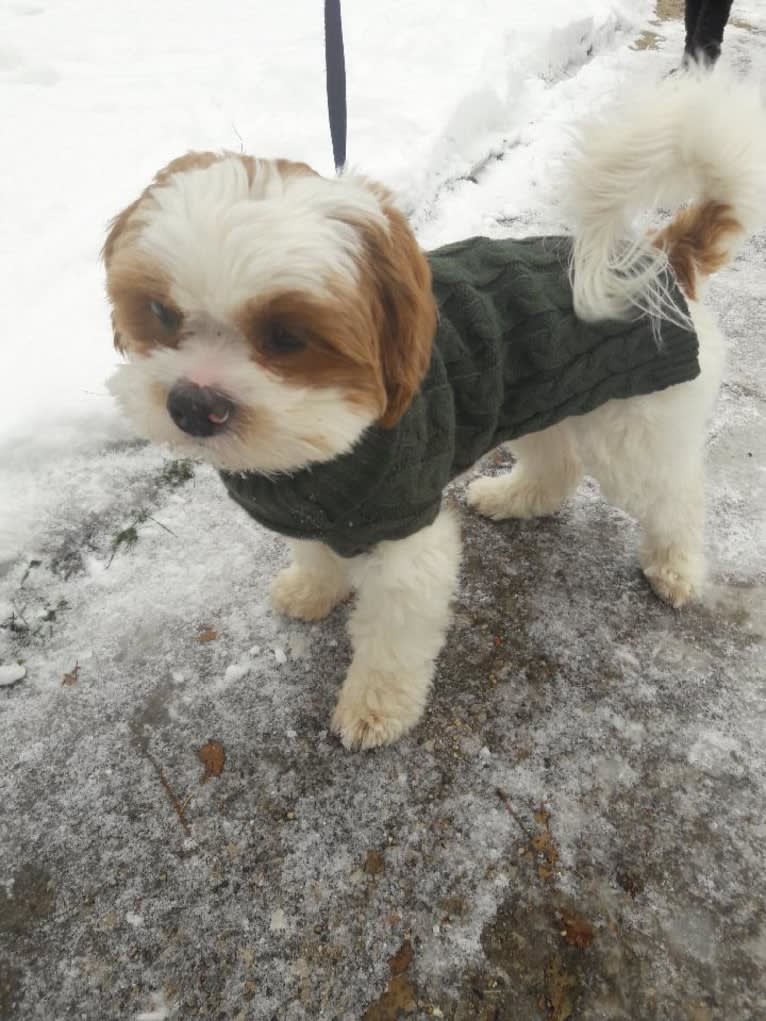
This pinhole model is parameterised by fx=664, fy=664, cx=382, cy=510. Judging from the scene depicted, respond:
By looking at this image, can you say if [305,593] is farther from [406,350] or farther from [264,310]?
[264,310]

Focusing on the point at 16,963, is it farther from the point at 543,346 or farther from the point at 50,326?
the point at 50,326

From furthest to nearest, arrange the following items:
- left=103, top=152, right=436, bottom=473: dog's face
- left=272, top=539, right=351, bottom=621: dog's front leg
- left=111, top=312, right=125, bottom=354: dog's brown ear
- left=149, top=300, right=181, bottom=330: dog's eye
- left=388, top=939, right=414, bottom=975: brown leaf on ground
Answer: left=272, top=539, right=351, bottom=621: dog's front leg → left=388, top=939, right=414, bottom=975: brown leaf on ground → left=111, top=312, right=125, bottom=354: dog's brown ear → left=149, top=300, right=181, bottom=330: dog's eye → left=103, top=152, right=436, bottom=473: dog's face

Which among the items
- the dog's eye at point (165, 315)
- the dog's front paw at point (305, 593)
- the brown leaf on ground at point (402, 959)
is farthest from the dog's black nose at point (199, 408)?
the brown leaf on ground at point (402, 959)

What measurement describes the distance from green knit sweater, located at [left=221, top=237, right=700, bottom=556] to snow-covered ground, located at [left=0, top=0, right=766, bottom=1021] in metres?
0.32

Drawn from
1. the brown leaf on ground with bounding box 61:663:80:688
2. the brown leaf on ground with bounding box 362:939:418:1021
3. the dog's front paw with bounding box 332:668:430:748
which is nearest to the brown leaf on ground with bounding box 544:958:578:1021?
the brown leaf on ground with bounding box 362:939:418:1021

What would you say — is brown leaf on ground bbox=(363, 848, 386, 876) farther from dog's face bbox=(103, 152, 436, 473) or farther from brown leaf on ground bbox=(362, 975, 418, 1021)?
dog's face bbox=(103, 152, 436, 473)

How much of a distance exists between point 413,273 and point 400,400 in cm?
27

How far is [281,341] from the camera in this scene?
1.35 m

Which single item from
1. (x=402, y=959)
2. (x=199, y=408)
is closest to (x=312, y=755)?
(x=402, y=959)

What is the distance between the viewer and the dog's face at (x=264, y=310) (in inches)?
49.7

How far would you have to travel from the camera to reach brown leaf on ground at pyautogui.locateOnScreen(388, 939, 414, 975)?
5.42 feet

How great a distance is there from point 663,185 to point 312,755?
193 cm

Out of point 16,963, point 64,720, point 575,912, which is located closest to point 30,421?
point 64,720

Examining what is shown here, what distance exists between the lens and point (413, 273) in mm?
1433
